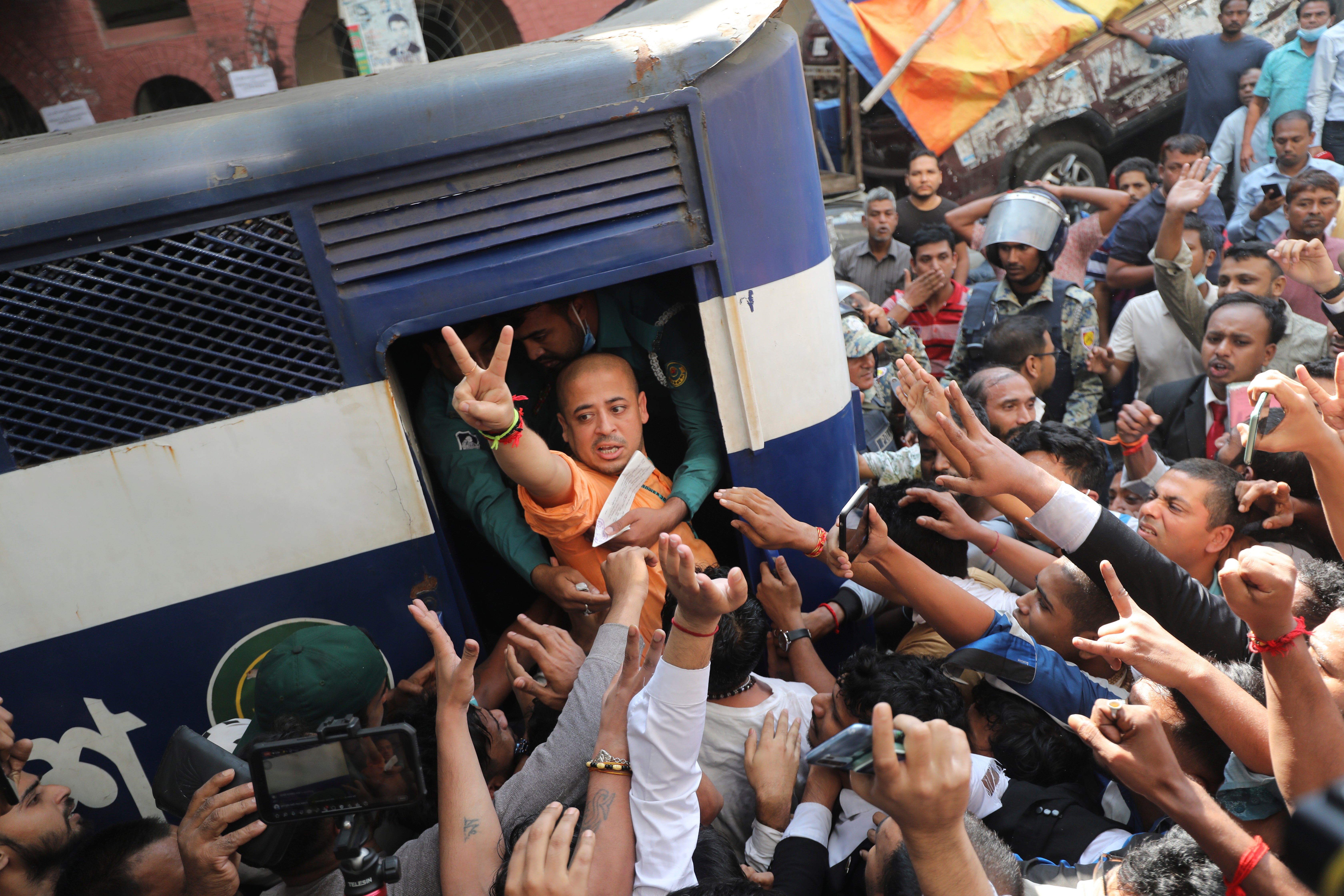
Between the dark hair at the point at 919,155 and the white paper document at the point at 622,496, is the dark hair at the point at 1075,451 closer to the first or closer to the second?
the white paper document at the point at 622,496

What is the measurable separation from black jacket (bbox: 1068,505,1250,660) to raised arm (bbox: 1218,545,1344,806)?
634mm

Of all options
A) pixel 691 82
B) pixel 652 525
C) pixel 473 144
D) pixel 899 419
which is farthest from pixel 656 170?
pixel 899 419

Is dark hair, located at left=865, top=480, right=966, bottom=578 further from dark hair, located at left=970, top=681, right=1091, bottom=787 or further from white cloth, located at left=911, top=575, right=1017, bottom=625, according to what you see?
dark hair, located at left=970, top=681, right=1091, bottom=787

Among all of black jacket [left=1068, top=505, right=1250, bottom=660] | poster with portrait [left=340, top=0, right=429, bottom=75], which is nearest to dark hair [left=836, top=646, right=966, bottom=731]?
black jacket [left=1068, top=505, right=1250, bottom=660]

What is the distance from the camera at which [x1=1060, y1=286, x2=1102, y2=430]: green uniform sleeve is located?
14.5 ft

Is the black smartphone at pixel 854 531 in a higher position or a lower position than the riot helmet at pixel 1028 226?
lower

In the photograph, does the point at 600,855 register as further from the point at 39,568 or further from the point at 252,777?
the point at 39,568

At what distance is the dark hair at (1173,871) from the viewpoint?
1586 mm

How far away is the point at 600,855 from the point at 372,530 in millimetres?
1119

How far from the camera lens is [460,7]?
33.4ft

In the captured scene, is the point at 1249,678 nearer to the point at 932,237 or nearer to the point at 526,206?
the point at 526,206

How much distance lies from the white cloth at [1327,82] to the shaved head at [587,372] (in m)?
6.15

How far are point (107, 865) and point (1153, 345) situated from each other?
15.7 feet

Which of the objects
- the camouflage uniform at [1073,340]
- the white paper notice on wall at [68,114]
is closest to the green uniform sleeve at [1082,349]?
the camouflage uniform at [1073,340]
